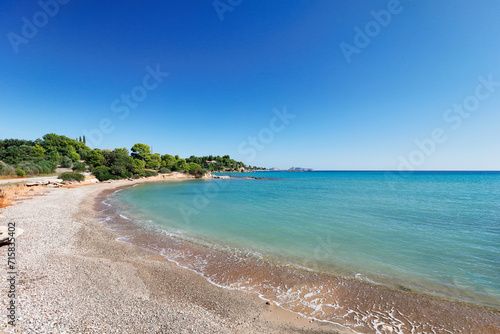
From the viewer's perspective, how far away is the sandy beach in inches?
165

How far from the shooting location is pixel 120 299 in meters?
5.18

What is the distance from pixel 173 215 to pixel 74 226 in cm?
647

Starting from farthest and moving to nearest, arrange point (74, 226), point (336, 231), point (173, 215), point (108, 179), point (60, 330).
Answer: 1. point (108, 179)
2. point (173, 215)
3. point (336, 231)
4. point (74, 226)
5. point (60, 330)

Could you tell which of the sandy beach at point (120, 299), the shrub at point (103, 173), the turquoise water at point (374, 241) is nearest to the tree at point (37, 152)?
the shrub at point (103, 173)

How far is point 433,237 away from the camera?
1169 centimetres

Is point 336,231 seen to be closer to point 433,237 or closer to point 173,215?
point 433,237

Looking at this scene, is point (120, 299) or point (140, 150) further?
point (140, 150)

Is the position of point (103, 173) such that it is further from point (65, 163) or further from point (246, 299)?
point (246, 299)

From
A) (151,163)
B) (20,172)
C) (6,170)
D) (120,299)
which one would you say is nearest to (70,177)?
(20,172)

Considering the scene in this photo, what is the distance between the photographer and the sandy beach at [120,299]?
13.8 feet

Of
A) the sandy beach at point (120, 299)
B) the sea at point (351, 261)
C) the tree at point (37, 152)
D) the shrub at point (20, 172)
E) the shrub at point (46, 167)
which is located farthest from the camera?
the tree at point (37, 152)

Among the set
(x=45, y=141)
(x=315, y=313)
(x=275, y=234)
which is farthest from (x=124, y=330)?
(x=45, y=141)

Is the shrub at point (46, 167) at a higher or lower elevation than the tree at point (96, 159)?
lower

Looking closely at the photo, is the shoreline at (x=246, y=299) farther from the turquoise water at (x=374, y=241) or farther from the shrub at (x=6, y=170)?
the shrub at (x=6, y=170)
